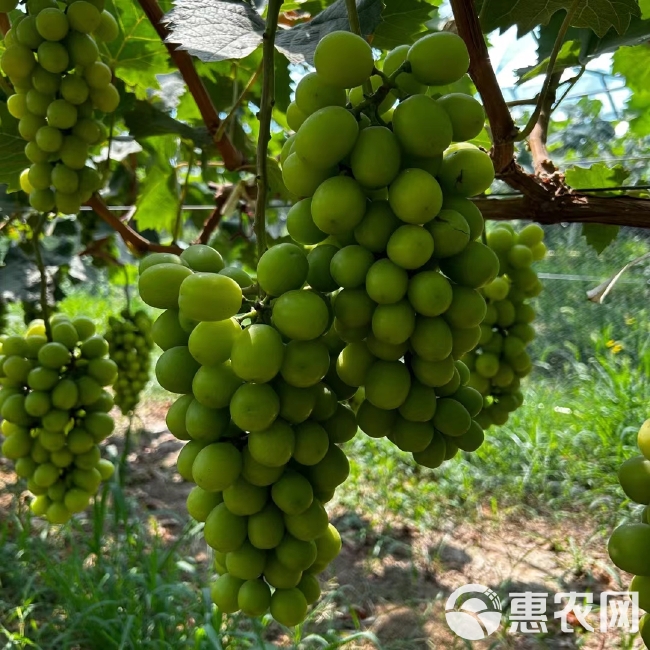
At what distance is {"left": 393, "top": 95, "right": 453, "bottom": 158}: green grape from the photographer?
461 mm

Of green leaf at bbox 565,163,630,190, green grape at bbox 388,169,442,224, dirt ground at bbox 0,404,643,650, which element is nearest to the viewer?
green grape at bbox 388,169,442,224

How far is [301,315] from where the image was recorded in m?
0.47

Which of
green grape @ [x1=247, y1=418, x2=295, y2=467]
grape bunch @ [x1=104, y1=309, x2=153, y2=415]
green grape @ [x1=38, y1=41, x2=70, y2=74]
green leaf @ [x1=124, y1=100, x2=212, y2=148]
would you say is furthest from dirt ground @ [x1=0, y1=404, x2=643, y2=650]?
green grape @ [x1=38, y1=41, x2=70, y2=74]

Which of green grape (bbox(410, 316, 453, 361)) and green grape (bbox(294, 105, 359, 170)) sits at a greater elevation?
green grape (bbox(294, 105, 359, 170))

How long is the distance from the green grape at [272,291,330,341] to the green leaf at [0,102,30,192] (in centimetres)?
86

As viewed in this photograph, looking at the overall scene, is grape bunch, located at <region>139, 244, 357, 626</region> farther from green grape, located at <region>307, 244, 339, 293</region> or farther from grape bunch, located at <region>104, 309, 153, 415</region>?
grape bunch, located at <region>104, 309, 153, 415</region>

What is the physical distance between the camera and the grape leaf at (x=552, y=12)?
0.77m

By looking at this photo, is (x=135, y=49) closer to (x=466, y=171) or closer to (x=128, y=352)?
(x=128, y=352)

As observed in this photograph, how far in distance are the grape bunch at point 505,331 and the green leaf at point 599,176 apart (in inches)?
6.1

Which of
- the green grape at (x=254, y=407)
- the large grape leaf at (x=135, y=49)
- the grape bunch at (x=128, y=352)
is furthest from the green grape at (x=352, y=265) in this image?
the grape bunch at (x=128, y=352)

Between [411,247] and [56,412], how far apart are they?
0.88 m

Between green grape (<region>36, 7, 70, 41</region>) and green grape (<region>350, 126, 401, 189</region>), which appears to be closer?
green grape (<region>350, 126, 401, 189</region>)

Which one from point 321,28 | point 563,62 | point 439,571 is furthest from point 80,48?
point 439,571

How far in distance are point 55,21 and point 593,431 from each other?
9.81ft
